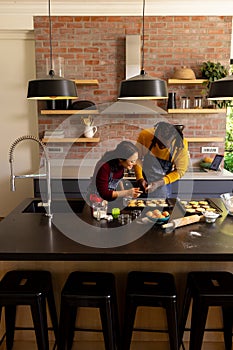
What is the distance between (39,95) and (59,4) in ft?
9.13

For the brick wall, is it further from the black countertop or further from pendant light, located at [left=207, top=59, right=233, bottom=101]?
the black countertop

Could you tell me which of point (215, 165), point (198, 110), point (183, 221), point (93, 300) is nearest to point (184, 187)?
point (215, 165)

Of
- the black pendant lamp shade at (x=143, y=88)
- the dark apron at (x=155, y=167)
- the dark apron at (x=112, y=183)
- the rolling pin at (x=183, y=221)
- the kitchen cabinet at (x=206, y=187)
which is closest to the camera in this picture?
the rolling pin at (x=183, y=221)

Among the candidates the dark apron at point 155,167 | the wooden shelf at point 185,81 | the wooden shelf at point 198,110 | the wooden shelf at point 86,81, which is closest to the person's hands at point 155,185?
the dark apron at point 155,167

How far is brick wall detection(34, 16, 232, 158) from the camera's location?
4473 millimetres

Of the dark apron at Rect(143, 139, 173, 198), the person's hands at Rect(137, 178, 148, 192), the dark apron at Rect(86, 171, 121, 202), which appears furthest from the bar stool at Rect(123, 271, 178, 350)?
the dark apron at Rect(143, 139, 173, 198)

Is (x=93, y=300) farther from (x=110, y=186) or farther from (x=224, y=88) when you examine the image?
(x=224, y=88)

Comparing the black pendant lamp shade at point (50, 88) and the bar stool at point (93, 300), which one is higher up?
the black pendant lamp shade at point (50, 88)

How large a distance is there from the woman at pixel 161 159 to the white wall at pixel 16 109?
6.99 feet

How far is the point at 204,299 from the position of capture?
182 cm

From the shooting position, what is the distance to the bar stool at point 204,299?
5.99 ft

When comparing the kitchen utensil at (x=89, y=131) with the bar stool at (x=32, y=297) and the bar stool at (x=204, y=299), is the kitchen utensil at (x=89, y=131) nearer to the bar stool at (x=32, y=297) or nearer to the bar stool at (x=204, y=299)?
the bar stool at (x=32, y=297)

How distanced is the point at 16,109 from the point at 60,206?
8.58ft

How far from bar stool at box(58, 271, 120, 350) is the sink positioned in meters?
0.74
